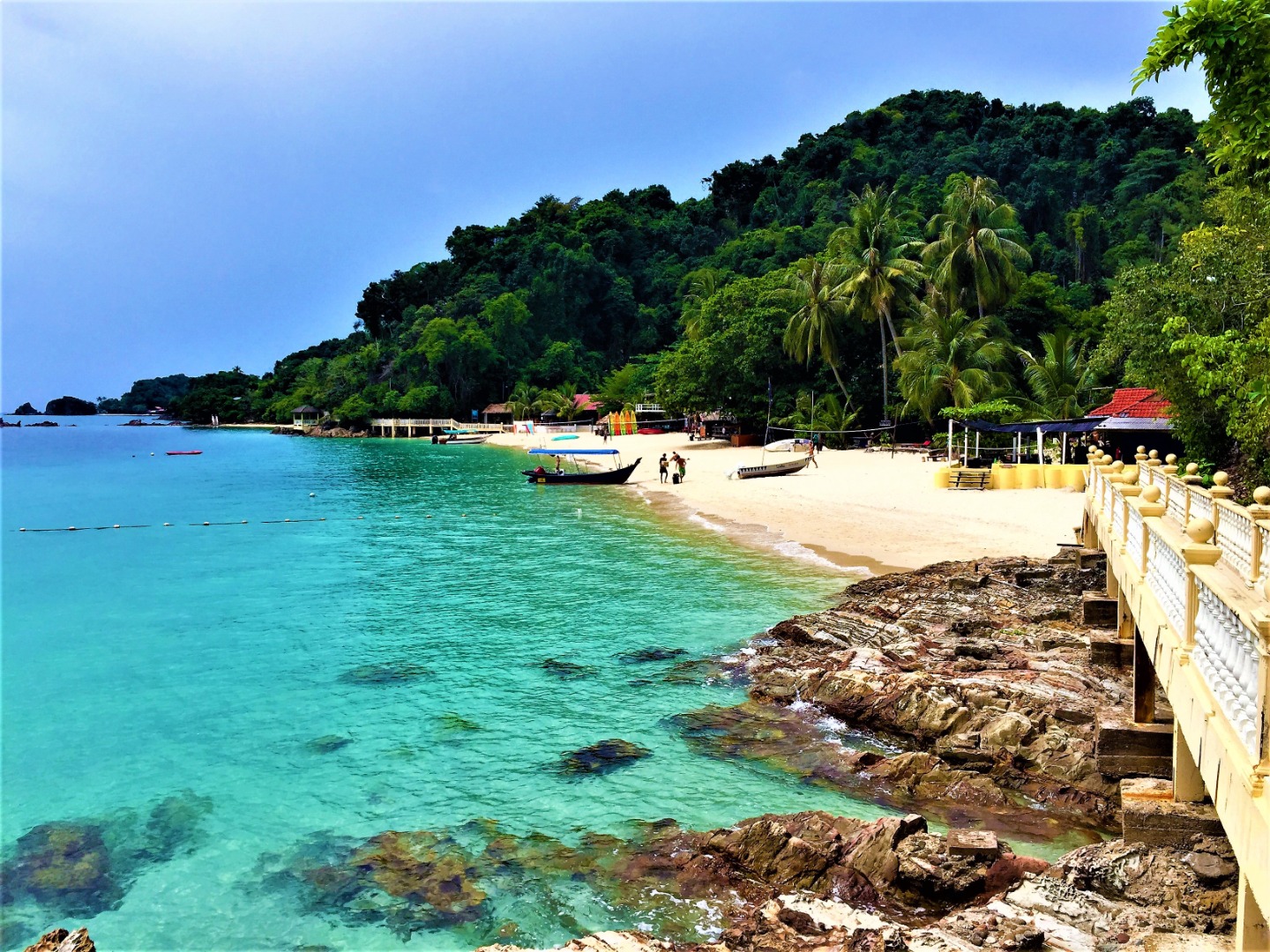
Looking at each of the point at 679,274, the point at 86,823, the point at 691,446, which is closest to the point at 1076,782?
the point at 86,823

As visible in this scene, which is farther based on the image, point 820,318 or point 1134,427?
point 820,318

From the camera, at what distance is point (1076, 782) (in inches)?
352

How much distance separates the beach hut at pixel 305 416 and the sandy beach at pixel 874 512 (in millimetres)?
94628

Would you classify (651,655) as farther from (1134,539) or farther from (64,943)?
(64,943)

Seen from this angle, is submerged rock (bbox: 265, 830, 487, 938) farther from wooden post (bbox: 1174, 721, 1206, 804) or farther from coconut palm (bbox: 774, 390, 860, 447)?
coconut palm (bbox: 774, 390, 860, 447)

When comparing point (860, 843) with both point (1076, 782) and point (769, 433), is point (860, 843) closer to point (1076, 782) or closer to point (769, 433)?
point (1076, 782)

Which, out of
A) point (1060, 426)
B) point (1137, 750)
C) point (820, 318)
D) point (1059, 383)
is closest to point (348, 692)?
point (1137, 750)

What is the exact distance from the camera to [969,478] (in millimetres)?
29547

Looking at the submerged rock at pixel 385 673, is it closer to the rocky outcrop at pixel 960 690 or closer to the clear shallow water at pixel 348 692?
the clear shallow water at pixel 348 692

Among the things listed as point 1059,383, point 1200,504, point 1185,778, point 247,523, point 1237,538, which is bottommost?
point 247,523

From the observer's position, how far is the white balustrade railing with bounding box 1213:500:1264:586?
6020mm

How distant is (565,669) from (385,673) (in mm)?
3178

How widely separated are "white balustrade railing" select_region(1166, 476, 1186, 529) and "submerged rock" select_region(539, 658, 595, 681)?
8705 millimetres

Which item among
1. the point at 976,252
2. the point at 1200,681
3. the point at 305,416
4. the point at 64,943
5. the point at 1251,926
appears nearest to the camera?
the point at 1251,926
